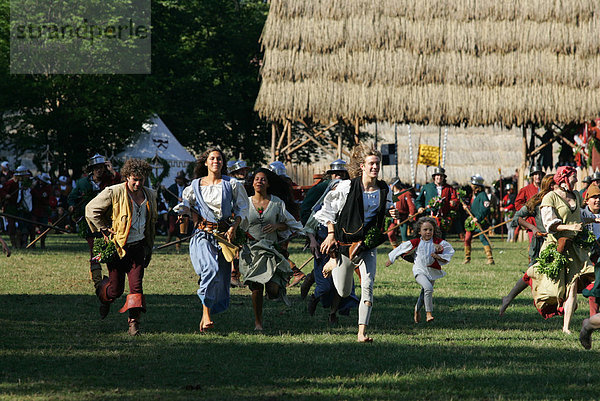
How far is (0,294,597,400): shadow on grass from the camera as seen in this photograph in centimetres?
721

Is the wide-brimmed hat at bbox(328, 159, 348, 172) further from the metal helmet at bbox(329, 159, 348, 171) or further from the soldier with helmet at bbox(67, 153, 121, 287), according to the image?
the soldier with helmet at bbox(67, 153, 121, 287)

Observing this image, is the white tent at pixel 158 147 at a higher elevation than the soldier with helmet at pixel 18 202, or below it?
higher

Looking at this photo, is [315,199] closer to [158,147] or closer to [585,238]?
[585,238]

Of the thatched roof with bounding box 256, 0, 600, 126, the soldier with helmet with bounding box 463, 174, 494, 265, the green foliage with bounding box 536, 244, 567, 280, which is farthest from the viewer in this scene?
the thatched roof with bounding box 256, 0, 600, 126

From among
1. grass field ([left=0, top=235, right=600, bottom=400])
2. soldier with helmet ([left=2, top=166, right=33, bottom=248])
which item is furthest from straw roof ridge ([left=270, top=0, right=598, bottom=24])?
grass field ([left=0, top=235, right=600, bottom=400])

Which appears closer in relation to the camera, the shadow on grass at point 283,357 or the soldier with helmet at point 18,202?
the shadow on grass at point 283,357

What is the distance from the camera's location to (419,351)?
9.10 metres

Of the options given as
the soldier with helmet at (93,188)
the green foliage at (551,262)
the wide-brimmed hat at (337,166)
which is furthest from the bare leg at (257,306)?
the wide-brimmed hat at (337,166)

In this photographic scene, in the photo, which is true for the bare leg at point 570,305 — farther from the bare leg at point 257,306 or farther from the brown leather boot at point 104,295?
the brown leather boot at point 104,295

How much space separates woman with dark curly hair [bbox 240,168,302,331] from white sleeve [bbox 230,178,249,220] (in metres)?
0.28

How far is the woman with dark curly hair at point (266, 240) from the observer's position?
10.9 m

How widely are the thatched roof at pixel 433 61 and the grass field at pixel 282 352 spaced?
1547 centimetres

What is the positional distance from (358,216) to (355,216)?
3 centimetres

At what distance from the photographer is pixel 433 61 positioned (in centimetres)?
2994
